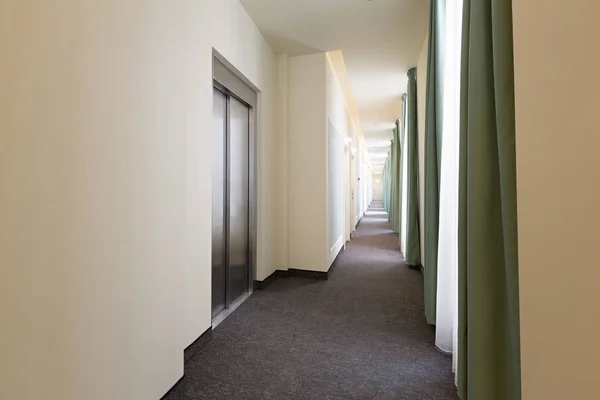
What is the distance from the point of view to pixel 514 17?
94cm

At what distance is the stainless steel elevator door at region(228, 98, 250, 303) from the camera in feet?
9.86

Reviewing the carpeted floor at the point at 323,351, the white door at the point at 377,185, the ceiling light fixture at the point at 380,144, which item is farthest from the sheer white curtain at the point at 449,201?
the white door at the point at 377,185

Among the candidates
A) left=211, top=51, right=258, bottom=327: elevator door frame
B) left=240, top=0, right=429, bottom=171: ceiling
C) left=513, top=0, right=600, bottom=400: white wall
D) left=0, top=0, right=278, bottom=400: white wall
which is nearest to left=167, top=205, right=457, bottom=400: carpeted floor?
left=211, top=51, right=258, bottom=327: elevator door frame

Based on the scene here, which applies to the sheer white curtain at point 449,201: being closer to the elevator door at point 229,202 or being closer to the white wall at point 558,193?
the white wall at point 558,193

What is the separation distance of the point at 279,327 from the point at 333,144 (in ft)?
10.1

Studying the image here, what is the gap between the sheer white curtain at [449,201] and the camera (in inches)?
78.3

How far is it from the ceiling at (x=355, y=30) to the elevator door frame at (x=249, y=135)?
772mm

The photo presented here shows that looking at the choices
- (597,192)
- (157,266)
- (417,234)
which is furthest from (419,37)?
(157,266)

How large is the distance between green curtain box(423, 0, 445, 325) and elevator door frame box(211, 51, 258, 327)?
6.12 feet

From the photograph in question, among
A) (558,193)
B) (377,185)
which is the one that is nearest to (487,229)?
(558,193)

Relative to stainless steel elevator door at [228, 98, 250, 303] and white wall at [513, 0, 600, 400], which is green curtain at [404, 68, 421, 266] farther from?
white wall at [513, 0, 600, 400]

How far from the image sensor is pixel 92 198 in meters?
1.16

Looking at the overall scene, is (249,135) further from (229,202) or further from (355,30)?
(355,30)

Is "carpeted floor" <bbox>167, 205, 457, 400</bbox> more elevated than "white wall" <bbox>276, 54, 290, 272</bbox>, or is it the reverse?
"white wall" <bbox>276, 54, 290, 272</bbox>
